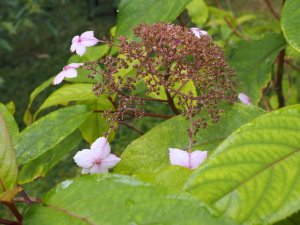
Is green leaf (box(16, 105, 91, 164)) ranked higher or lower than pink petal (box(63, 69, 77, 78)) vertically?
lower

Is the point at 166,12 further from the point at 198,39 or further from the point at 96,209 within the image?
the point at 96,209

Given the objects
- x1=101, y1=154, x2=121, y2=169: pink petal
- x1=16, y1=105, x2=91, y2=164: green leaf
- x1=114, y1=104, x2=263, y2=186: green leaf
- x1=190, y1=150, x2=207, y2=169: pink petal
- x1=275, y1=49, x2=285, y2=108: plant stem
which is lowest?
x1=275, y1=49, x2=285, y2=108: plant stem

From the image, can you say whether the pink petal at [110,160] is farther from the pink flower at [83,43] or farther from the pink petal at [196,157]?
the pink flower at [83,43]

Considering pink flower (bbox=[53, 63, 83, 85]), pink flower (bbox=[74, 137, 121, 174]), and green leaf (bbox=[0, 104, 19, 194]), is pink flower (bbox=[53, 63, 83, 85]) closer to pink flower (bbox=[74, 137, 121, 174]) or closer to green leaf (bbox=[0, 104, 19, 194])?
pink flower (bbox=[74, 137, 121, 174])

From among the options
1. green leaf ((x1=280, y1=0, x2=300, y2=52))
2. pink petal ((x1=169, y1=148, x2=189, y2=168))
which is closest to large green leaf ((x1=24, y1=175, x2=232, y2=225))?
pink petal ((x1=169, y1=148, x2=189, y2=168))

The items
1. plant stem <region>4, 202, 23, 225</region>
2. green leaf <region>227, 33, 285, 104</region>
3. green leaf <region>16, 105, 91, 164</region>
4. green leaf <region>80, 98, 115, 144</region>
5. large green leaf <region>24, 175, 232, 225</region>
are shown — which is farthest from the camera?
green leaf <region>227, 33, 285, 104</region>

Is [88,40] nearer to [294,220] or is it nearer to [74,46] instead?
[74,46]
